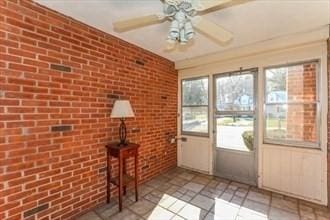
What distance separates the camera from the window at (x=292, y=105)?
2.57m

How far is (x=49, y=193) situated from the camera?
1.95 m

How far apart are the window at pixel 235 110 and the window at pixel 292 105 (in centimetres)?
25

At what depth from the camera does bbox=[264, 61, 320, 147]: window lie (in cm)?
257

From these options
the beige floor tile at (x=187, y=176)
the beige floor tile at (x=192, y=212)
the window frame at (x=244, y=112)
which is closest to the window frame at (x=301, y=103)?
the window frame at (x=244, y=112)

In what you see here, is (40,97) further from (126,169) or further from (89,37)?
(126,169)

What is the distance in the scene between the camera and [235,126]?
3295 millimetres

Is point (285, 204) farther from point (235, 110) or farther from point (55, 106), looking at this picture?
point (55, 106)

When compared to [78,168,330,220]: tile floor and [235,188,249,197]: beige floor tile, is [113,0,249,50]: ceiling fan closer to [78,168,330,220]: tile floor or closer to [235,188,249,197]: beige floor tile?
[78,168,330,220]: tile floor

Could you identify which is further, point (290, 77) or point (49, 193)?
point (290, 77)

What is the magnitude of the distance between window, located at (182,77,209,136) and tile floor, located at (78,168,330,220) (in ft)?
3.64

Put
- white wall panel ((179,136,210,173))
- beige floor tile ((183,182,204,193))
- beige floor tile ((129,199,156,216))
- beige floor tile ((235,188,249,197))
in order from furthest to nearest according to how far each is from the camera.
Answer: white wall panel ((179,136,210,173)) < beige floor tile ((183,182,204,193)) < beige floor tile ((235,188,249,197)) < beige floor tile ((129,199,156,216))

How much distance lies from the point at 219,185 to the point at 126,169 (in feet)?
5.02

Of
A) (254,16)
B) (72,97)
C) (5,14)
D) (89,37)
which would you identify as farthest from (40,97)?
(254,16)

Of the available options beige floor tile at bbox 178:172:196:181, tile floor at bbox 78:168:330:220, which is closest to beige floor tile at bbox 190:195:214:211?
tile floor at bbox 78:168:330:220
